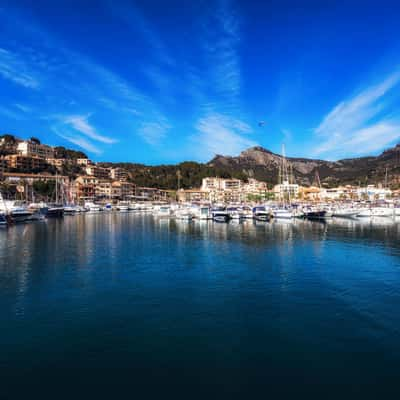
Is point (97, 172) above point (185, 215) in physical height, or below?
above

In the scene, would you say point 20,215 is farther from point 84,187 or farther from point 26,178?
point 84,187

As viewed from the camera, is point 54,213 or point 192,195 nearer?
point 54,213

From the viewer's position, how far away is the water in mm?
8664

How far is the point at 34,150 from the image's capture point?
490 feet

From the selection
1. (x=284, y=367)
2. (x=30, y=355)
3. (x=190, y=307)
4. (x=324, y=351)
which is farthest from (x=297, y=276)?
(x=30, y=355)

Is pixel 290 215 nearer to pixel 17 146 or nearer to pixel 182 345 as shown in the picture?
pixel 182 345

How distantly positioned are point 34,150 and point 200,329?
15886cm

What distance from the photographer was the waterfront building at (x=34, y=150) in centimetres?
14500

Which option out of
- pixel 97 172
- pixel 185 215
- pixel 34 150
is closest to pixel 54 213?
pixel 185 215

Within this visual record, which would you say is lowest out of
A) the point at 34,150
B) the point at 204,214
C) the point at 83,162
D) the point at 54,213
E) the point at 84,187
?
the point at 204,214

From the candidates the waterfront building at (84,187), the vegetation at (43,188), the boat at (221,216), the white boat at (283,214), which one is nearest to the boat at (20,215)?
the boat at (221,216)

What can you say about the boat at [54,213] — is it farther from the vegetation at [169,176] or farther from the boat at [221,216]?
the vegetation at [169,176]

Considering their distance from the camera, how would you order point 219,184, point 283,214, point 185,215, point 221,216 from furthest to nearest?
1. point 219,184
2. point 185,215
3. point 283,214
4. point 221,216

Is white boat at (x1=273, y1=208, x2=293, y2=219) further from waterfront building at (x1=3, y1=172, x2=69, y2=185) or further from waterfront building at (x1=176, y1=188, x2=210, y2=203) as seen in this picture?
waterfront building at (x1=176, y1=188, x2=210, y2=203)
